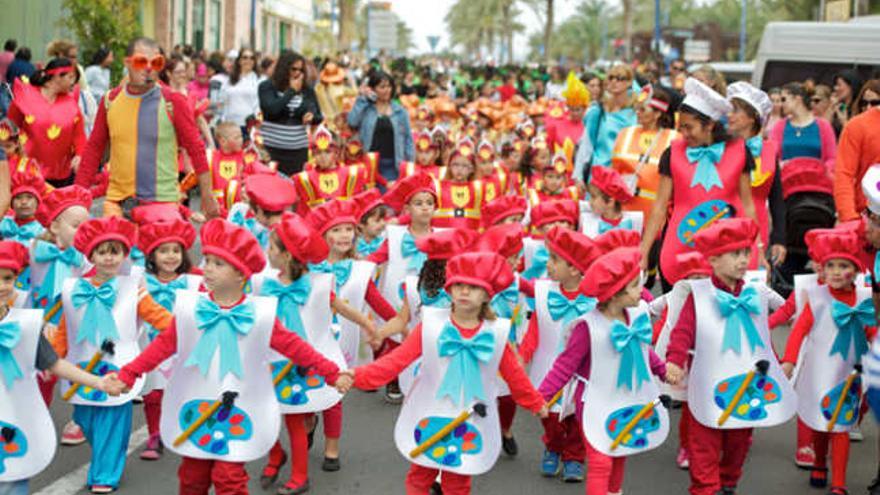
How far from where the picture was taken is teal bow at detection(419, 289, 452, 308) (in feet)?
24.2

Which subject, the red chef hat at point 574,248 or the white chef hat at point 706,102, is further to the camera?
the white chef hat at point 706,102

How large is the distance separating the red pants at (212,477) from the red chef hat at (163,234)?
1.42 m

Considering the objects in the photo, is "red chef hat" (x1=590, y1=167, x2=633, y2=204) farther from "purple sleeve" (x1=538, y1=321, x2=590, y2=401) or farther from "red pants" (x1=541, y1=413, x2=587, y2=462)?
"purple sleeve" (x1=538, y1=321, x2=590, y2=401)

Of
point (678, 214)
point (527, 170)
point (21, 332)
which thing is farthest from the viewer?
point (527, 170)

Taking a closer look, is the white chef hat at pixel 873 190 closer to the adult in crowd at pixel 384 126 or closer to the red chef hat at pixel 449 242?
the red chef hat at pixel 449 242

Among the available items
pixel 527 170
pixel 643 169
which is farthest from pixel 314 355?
pixel 527 170

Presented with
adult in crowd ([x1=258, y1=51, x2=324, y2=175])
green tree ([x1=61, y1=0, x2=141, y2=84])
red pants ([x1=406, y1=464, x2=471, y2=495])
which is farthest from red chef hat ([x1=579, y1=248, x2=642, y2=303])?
green tree ([x1=61, y1=0, x2=141, y2=84])

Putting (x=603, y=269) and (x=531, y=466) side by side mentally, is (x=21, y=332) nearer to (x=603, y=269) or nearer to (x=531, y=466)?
(x=603, y=269)

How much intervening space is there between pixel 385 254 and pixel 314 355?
8.93 feet

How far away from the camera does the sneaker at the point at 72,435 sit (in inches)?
308

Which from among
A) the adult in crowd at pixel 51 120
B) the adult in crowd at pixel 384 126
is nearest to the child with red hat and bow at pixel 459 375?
the adult in crowd at pixel 51 120

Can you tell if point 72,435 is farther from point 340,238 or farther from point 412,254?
point 412,254

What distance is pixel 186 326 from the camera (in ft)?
19.7

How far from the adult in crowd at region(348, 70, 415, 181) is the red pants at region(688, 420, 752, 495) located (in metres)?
7.10
